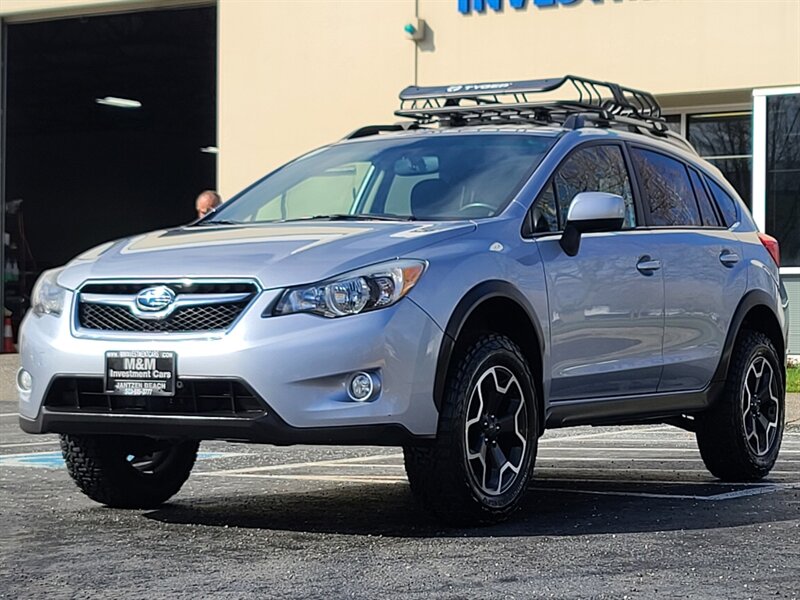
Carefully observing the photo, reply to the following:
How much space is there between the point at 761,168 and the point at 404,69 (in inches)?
181

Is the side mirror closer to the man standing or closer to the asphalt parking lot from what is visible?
the asphalt parking lot

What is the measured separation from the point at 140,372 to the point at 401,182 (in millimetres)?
1807

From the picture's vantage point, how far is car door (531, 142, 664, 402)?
22.8ft

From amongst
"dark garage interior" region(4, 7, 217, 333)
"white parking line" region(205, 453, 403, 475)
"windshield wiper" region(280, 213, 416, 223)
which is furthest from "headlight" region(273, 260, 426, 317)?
"dark garage interior" region(4, 7, 217, 333)

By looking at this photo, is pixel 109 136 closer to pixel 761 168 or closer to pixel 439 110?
pixel 761 168

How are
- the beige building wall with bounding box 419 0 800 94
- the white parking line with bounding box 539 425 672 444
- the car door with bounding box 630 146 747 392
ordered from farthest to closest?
the beige building wall with bounding box 419 0 800 94
the white parking line with bounding box 539 425 672 444
the car door with bounding box 630 146 747 392

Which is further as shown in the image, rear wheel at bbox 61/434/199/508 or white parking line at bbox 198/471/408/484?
white parking line at bbox 198/471/408/484


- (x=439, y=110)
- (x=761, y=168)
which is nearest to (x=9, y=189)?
(x=761, y=168)

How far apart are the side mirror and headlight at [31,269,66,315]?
7.00ft

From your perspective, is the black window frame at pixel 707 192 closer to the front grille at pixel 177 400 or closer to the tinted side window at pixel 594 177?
the tinted side window at pixel 594 177

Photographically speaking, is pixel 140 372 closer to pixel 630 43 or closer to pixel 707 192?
pixel 707 192

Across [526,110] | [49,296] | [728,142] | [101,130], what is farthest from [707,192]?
[101,130]

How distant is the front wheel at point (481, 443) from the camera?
6156mm

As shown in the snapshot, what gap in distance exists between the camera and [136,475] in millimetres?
7207
